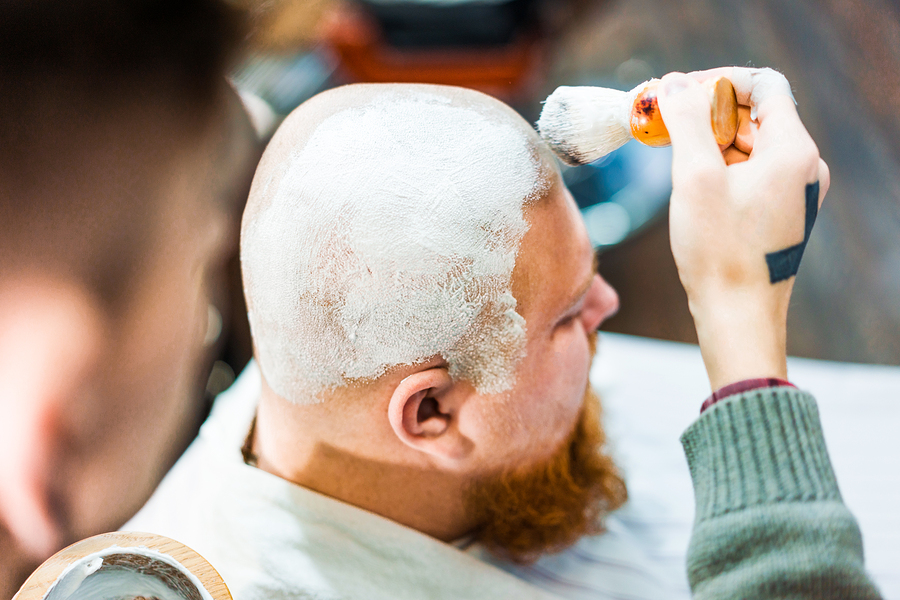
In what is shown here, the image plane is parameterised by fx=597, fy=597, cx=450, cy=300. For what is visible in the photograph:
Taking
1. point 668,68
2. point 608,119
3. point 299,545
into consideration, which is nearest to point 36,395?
point 299,545

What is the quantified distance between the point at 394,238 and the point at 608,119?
31 cm

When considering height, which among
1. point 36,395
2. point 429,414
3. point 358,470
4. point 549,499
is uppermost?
point 36,395

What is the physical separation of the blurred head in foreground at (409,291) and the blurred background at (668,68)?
0.59 feet

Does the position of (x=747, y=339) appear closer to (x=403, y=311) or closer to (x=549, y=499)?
(x=403, y=311)

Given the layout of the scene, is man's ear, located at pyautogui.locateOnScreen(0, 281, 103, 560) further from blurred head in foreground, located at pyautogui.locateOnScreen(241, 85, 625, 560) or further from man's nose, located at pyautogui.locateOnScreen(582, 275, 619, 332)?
man's nose, located at pyautogui.locateOnScreen(582, 275, 619, 332)

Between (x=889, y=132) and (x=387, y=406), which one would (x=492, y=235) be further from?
(x=889, y=132)

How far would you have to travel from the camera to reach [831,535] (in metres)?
0.53

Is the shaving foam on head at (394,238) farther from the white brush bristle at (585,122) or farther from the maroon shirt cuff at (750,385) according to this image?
the maroon shirt cuff at (750,385)

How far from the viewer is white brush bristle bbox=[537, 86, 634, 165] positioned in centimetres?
75

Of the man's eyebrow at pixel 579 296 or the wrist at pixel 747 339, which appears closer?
the wrist at pixel 747 339

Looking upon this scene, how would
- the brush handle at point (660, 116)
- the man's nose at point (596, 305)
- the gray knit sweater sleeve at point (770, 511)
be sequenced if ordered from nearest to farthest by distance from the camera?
1. the gray knit sweater sleeve at point (770, 511)
2. the brush handle at point (660, 116)
3. the man's nose at point (596, 305)

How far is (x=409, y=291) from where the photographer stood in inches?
30.7

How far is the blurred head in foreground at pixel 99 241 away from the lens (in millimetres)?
735

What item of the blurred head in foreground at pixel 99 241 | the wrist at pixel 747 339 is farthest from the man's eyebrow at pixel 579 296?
the blurred head in foreground at pixel 99 241
